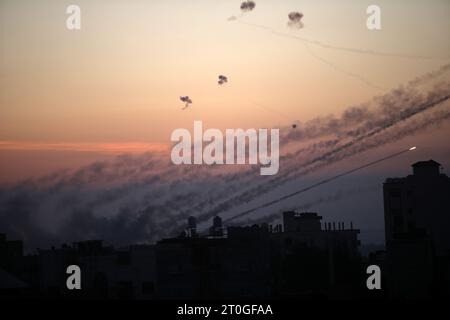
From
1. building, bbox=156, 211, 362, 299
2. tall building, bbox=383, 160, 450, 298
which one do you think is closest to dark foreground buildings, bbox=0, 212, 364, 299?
building, bbox=156, 211, 362, 299

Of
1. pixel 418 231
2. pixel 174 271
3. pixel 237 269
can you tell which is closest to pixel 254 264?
pixel 237 269

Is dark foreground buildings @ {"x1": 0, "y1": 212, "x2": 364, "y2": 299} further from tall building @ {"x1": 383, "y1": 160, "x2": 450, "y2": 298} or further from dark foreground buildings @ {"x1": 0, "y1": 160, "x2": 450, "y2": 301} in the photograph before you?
tall building @ {"x1": 383, "y1": 160, "x2": 450, "y2": 298}

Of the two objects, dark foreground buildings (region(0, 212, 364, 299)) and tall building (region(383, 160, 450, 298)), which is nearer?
tall building (region(383, 160, 450, 298))

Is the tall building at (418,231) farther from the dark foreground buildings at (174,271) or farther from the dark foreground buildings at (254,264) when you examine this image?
the dark foreground buildings at (174,271)

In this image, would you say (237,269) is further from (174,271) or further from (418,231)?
(418,231)

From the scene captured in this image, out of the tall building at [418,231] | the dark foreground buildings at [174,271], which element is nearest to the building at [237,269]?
the dark foreground buildings at [174,271]

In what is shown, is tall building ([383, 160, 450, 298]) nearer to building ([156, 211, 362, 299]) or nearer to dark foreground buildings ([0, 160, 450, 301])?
dark foreground buildings ([0, 160, 450, 301])

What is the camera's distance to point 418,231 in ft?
176

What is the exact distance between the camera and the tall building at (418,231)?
4716cm

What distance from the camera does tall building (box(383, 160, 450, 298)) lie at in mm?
47156

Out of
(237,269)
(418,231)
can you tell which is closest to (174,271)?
(237,269)
